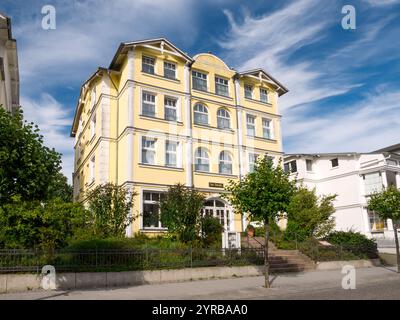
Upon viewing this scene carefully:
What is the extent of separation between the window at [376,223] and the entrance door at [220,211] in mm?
16209

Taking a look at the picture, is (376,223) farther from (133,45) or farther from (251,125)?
(133,45)

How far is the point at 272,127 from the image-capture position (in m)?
31.0

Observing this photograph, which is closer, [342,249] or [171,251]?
[171,251]

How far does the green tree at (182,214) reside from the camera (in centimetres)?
1925

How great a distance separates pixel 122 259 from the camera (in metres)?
14.9

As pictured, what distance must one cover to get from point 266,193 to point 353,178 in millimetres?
26828

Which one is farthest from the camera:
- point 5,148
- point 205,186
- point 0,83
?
point 205,186

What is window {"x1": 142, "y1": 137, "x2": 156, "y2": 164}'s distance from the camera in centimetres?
2436

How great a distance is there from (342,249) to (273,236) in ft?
13.3

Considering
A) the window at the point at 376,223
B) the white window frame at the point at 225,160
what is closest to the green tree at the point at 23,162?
the white window frame at the point at 225,160

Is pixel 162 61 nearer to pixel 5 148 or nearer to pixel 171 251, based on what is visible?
pixel 171 251
